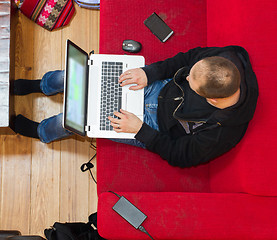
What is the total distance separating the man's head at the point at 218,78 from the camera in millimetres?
1030

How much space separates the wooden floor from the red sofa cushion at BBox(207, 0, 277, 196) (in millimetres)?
920

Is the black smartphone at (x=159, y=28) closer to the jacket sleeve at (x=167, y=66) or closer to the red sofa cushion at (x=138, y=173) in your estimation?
the jacket sleeve at (x=167, y=66)

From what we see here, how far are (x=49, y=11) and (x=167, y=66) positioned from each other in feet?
3.26

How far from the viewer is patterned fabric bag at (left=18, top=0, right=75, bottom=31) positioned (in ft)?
6.18

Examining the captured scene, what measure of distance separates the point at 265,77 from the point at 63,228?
1215 millimetres

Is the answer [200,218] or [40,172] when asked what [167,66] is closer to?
[200,218]

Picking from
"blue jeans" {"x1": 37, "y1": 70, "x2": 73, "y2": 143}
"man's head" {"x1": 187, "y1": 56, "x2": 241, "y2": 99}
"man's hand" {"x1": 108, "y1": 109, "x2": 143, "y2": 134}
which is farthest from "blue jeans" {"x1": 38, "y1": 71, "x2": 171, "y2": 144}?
"man's head" {"x1": 187, "y1": 56, "x2": 241, "y2": 99}

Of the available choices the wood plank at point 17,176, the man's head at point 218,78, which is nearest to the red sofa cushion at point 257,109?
the man's head at point 218,78

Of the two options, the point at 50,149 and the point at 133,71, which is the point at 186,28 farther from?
the point at 50,149

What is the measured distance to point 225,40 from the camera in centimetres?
144

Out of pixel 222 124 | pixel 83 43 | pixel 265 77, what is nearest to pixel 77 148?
pixel 83 43

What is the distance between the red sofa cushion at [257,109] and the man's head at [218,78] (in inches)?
11.0

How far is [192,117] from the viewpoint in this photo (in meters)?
1.28

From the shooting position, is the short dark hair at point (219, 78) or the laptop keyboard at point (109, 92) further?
the laptop keyboard at point (109, 92)
